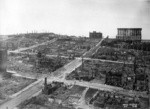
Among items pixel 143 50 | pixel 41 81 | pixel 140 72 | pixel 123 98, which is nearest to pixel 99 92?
pixel 123 98

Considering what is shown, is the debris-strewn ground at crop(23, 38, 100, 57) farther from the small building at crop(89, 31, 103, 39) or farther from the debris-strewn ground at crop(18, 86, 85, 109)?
the debris-strewn ground at crop(18, 86, 85, 109)

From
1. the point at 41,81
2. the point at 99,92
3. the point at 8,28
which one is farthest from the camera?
the point at 8,28

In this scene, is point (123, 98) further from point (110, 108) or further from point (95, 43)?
point (95, 43)

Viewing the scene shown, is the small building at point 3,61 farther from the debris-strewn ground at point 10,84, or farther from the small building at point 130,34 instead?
the small building at point 130,34

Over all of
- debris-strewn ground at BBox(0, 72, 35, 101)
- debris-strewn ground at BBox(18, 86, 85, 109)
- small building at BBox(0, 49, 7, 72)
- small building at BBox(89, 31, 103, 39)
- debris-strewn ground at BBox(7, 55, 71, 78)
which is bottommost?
debris-strewn ground at BBox(18, 86, 85, 109)

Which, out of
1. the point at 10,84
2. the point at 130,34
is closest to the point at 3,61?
the point at 10,84

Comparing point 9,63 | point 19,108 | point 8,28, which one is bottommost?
point 19,108

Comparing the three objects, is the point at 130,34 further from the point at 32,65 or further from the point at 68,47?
the point at 32,65

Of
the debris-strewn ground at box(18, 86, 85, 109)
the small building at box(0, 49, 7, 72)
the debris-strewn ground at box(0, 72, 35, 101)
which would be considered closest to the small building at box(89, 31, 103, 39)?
the small building at box(0, 49, 7, 72)

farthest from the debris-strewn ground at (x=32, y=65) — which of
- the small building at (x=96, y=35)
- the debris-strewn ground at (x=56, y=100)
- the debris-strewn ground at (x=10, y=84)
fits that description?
the small building at (x=96, y=35)
